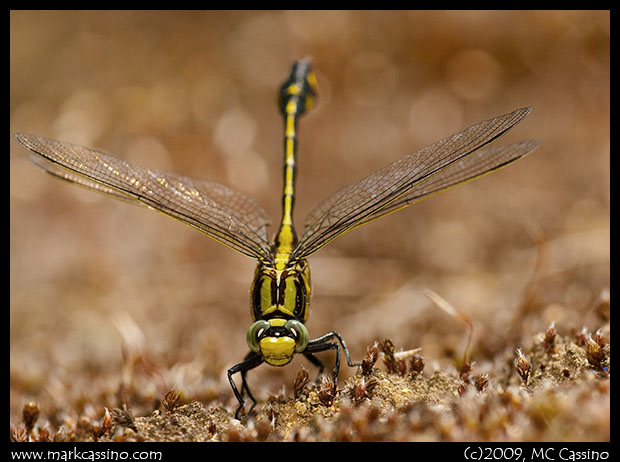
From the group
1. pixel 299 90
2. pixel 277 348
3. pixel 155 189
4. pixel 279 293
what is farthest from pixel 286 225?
pixel 299 90

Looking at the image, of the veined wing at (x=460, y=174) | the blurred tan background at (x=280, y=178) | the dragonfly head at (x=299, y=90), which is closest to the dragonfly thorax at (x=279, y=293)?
the veined wing at (x=460, y=174)

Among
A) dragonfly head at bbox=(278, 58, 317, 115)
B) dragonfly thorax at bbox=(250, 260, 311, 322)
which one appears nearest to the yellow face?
dragonfly thorax at bbox=(250, 260, 311, 322)

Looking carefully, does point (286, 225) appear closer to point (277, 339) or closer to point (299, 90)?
point (277, 339)

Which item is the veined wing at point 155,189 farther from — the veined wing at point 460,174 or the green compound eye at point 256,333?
the veined wing at point 460,174
